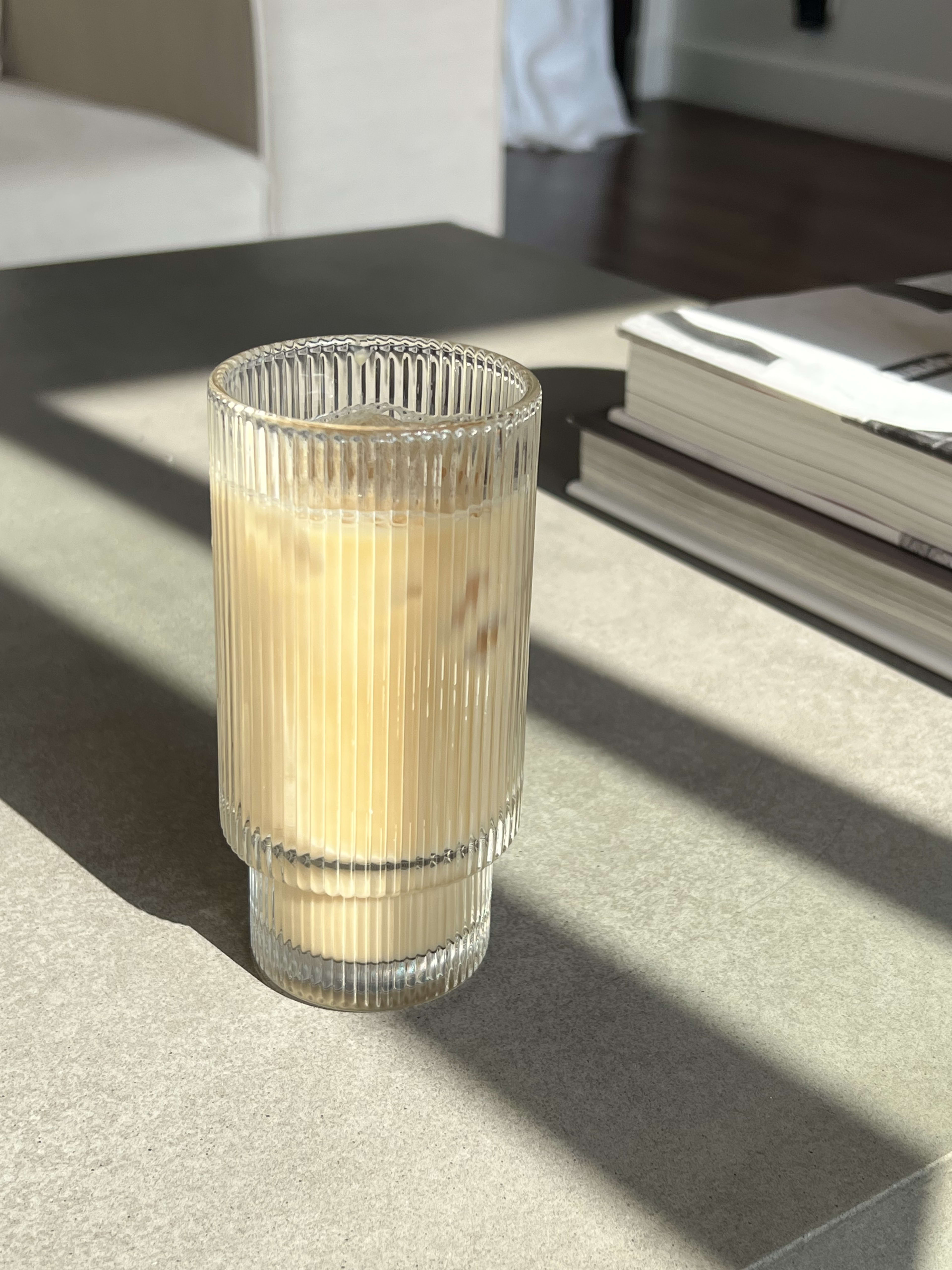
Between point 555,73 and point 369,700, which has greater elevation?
point 369,700

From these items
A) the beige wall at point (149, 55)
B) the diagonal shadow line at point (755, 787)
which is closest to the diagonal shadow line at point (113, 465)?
the diagonal shadow line at point (755, 787)

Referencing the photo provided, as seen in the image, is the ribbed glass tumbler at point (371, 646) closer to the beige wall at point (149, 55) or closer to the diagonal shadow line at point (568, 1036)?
the diagonal shadow line at point (568, 1036)

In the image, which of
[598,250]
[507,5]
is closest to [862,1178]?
[598,250]

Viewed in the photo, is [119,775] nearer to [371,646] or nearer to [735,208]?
[371,646]

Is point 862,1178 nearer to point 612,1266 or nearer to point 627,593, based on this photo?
point 612,1266

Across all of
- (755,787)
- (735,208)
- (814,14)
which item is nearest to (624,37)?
(814,14)

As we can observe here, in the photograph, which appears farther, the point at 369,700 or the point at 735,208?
the point at 735,208
